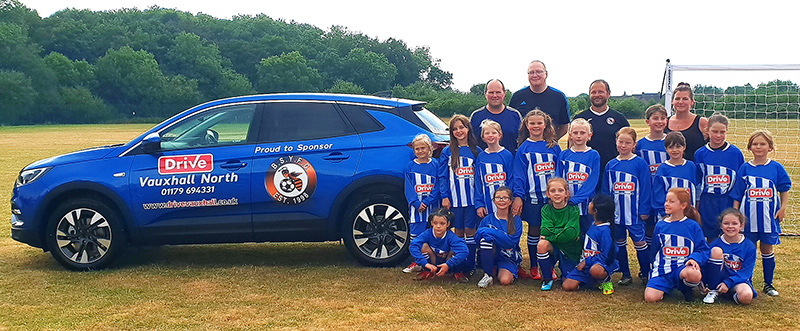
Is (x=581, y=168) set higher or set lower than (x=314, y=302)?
higher

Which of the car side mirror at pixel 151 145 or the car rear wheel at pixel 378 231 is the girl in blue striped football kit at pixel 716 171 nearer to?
the car rear wheel at pixel 378 231

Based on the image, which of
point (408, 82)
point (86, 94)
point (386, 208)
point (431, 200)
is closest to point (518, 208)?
point (431, 200)

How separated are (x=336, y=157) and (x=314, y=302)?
150 centimetres

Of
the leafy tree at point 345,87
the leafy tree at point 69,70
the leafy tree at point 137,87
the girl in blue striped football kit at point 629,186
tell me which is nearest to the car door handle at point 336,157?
the girl in blue striped football kit at point 629,186

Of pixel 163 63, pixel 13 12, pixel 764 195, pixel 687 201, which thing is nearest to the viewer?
pixel 687 201

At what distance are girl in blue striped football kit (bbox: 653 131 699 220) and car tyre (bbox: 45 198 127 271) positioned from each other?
4604mm

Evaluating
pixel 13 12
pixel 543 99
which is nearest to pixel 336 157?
pixel 543 99

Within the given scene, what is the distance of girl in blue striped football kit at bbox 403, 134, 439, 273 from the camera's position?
6273 millimetres

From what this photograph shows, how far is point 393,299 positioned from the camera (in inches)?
220

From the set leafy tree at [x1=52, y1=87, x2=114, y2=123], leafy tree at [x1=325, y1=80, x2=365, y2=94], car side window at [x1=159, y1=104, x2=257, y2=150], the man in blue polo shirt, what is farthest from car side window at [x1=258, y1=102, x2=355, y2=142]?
leafy tree at [x1=52, y1=87, x2=114, y2=123]

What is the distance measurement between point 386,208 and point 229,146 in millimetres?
1507

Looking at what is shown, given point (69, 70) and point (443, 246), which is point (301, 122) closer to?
point (443, 246)

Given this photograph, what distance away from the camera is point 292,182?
6.49 m

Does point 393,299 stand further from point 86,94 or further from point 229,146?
point 86,94
